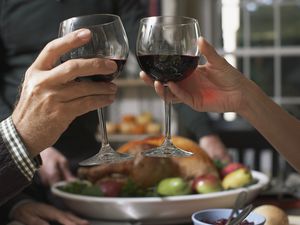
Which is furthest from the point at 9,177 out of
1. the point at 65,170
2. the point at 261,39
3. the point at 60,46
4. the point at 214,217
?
the point at 261,39

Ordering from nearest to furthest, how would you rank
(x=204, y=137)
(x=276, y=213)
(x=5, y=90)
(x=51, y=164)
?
(x=276, y=213), (x=51, y=164), (x=204, y=137), (x=5, y=90)

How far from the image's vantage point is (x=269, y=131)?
119 cm

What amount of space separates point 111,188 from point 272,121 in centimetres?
43

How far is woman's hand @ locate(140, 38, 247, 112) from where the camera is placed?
1.09m

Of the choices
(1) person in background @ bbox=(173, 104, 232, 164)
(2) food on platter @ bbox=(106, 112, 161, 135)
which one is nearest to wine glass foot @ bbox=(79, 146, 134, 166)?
(1) person in background @ bbox=(173, 104, 232, 164)

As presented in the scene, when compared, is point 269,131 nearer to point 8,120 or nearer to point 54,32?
point 8,120

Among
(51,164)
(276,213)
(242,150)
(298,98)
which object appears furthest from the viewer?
(298,98)

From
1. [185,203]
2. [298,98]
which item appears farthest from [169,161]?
[298,98]

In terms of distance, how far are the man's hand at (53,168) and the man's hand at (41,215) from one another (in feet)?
0.89

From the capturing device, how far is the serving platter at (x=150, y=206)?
1.26 m

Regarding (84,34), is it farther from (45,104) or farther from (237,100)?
(237,100)

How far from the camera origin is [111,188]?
4.45 feet

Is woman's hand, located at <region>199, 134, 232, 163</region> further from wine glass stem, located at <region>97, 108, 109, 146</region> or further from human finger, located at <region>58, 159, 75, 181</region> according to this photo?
wine glass stem, located at <region>97, 108, 109, 146</region>

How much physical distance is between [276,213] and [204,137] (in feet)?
2.39
